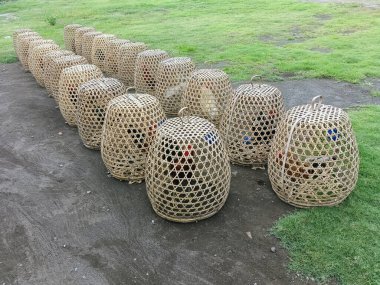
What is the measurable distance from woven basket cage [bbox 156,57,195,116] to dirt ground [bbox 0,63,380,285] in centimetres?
149

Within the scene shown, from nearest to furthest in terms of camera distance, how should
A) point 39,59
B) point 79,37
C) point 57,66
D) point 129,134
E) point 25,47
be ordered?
point 129,134 < point 57,66 < point 39,59 < point 25,47 < point 79,37

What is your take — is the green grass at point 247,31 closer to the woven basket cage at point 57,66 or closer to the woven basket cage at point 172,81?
the woven basket cage at point 172,81

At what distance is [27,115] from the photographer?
698 cm

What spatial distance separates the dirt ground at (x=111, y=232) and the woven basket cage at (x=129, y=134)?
0.21 m

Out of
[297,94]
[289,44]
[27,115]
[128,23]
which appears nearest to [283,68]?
[297,94]

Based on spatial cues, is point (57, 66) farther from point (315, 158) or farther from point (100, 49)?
point (315, 158)

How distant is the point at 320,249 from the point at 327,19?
38.0 feet

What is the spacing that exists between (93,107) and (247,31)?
8182 mm

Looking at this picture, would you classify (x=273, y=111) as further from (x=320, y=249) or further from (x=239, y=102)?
(x=320, y=249)

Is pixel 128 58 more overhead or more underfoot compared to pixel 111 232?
more overhead

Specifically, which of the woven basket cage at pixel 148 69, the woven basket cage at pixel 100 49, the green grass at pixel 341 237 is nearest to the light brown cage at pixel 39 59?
the woven basket cage at pixel 100 49

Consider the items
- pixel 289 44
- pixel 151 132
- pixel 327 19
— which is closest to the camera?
pixel 151 132

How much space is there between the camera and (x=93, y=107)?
526 centimetres

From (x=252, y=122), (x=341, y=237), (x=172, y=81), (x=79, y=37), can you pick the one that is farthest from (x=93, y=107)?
(x=79, y=37)
